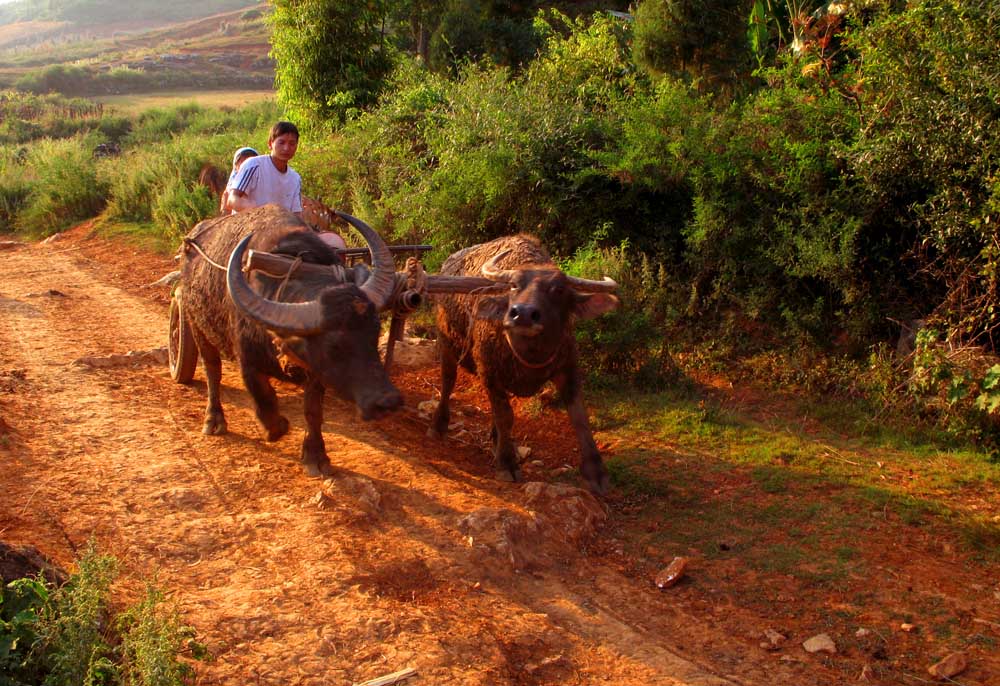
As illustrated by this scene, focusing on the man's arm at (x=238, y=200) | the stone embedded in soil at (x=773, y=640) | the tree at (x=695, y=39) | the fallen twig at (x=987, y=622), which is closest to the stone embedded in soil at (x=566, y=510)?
the stone embedded in soil at (x=773, y=640)

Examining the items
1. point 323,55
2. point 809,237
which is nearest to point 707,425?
point 809,237

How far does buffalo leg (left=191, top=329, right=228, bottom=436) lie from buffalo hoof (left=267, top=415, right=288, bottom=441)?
2.51 feet

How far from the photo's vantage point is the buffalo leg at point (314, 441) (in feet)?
18.8

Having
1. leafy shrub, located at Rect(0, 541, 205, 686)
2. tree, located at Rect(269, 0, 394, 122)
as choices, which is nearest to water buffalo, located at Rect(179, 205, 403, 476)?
leafy shrub, located at Rect(0, 541, 205, 686)

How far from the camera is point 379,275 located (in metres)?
5.43

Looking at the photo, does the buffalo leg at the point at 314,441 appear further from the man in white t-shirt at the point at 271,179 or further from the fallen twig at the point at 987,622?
the fallen twig at the point at 987,622

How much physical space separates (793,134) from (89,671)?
788 cm

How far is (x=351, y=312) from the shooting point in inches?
200

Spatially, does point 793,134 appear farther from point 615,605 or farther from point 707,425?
point 615,605

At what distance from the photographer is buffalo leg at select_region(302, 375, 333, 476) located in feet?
18.8

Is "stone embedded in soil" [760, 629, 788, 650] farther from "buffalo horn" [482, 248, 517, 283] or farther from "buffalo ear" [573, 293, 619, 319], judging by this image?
"buffalo horn" [482, 248, 517, 283]

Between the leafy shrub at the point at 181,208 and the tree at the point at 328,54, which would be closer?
the leafy shrub at the point at 181,208

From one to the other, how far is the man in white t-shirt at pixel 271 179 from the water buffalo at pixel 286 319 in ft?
1.21

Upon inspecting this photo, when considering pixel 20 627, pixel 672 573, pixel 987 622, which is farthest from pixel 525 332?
pixel 20 627
